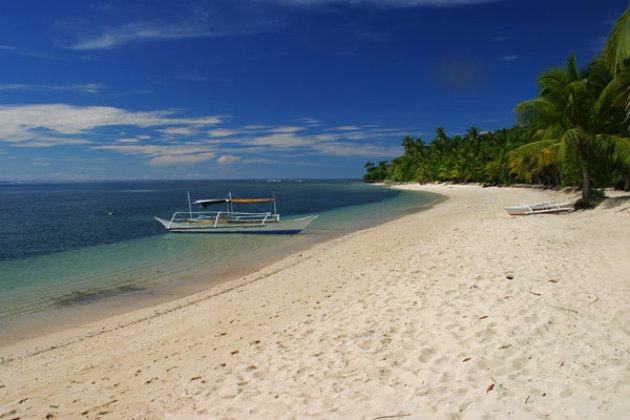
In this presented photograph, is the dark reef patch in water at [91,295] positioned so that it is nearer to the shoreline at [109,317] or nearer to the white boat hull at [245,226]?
the shoreline at [109,317]

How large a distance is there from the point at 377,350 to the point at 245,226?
69.9 ft

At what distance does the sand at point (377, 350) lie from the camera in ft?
12.8

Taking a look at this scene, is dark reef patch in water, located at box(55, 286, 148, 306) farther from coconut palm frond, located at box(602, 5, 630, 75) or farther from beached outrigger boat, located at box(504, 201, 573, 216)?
beached outrigger boat, located at box(504, 201, 573, 216)

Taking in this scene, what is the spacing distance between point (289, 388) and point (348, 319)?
241 centimetres

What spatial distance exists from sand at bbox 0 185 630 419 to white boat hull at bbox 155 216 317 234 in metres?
14.4

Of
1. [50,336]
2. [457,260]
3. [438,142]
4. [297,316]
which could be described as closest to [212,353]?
[297,316]

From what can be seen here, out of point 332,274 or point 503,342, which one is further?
point 332,274

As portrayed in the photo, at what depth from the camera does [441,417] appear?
11.5ft

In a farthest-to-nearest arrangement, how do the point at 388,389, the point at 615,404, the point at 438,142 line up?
the point at 438,142
the point at 388,389
the point at 615,404

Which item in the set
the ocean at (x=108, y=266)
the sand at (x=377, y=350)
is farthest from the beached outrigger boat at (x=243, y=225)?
the sand at (x=377, y=350)

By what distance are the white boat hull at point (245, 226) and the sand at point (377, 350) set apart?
14.4m

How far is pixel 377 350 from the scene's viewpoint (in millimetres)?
5262

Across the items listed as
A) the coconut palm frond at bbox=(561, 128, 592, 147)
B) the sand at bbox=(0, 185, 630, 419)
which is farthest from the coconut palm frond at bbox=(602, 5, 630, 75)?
the coconut palm frond at bbox=(561, 128, 592, 147)

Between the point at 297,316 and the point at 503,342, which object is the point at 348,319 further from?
the point at 503,342
